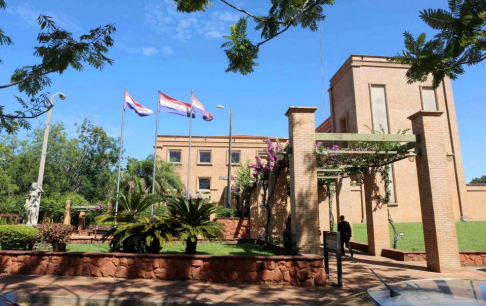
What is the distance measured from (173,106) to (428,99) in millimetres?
23724

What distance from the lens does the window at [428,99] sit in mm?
31172

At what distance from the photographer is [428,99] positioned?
103 ft

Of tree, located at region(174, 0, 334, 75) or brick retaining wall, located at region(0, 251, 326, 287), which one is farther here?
brick retaining wall, located at region(0, 251, 326, 287)

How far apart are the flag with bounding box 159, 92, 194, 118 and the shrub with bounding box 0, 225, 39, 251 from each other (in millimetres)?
16310

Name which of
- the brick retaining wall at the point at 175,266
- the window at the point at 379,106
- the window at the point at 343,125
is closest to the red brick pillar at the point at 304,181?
the brick retaining wall at the point at 175,266

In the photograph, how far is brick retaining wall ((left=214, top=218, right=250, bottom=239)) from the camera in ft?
62.6

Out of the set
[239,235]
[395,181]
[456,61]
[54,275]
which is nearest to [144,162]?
[239,235]

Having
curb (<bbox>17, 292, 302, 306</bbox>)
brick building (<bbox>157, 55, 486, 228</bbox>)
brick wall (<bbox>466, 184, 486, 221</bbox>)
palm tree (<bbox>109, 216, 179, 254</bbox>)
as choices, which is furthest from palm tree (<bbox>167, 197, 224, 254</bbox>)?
brick wall (<bbox>466, 184, 486, 221</bbox>)

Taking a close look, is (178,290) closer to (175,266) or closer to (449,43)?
(175,266)

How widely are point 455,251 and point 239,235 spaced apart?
11422mm

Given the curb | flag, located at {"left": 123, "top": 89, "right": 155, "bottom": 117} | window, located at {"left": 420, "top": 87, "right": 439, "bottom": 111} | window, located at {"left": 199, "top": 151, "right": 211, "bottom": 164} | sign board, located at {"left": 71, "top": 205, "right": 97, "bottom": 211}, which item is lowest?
the curb

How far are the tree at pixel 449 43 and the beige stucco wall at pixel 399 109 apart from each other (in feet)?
81.4

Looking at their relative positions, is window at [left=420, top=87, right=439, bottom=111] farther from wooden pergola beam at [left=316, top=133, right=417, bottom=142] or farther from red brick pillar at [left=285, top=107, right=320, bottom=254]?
red brick pillar at [left=285, top=107, right=320, bottom=254]

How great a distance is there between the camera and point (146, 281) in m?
8.34
